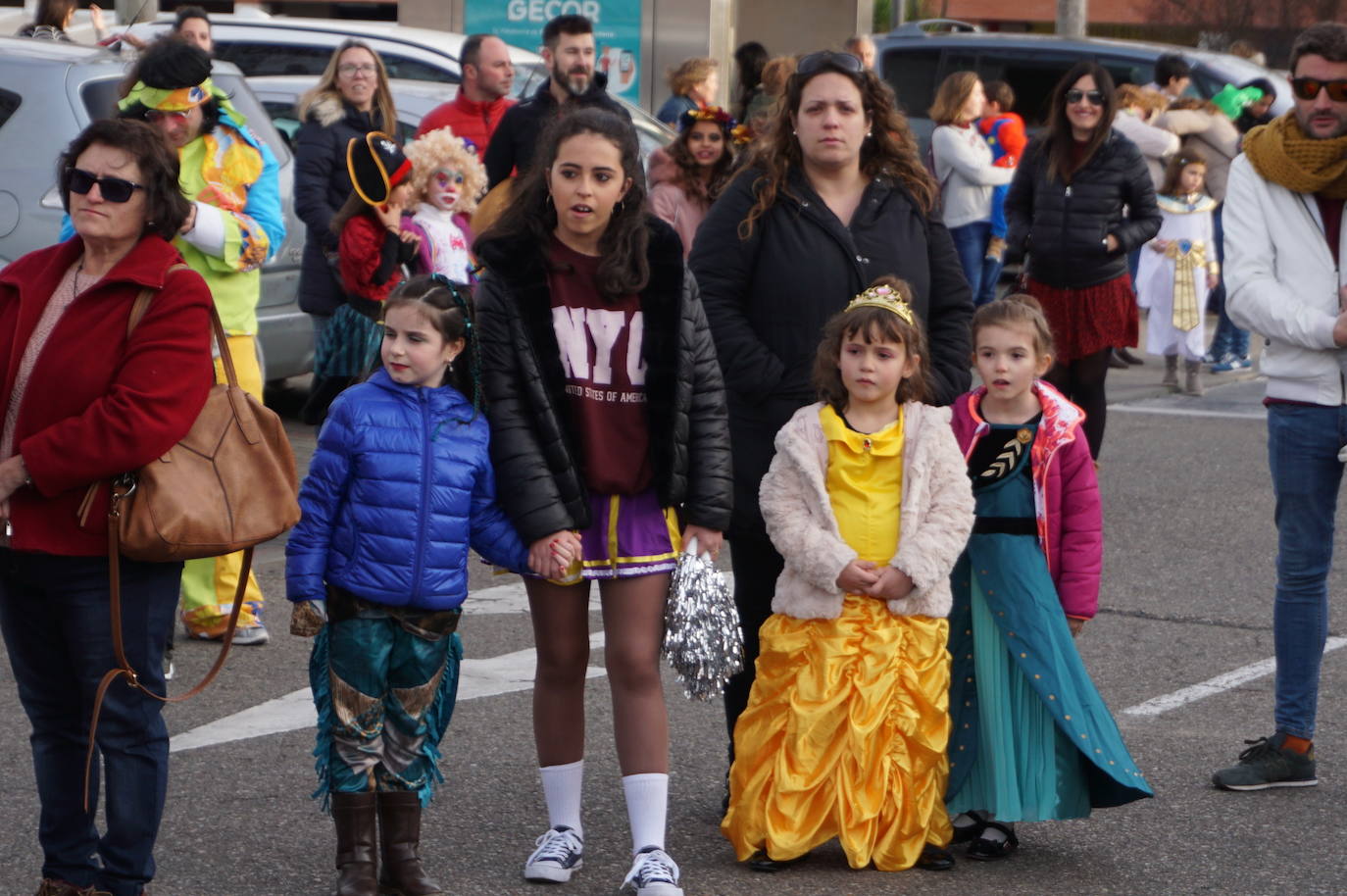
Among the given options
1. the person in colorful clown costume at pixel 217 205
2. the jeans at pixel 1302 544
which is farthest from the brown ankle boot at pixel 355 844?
the jeans at pixel 1302 544

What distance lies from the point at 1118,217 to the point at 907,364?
5160mm

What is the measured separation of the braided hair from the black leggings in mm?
5307

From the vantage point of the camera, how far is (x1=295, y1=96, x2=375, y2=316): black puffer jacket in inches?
327

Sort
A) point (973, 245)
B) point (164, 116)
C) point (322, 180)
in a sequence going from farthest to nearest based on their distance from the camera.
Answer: point (973, 245), point (322, 180), point (164, 116)

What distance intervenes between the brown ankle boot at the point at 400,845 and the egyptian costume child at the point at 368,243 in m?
3.39

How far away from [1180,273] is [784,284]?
913 centimetres

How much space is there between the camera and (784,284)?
16.0ft

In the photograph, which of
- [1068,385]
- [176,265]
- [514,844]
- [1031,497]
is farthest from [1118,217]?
[176,265]

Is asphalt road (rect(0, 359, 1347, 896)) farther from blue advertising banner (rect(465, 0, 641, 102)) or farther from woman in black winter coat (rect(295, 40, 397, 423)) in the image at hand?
blue advertising banner (rect(465, 0, 641, 102))

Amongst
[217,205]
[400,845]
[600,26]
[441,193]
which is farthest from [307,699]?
[600,26]

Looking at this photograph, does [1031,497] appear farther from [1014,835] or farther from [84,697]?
[84,697]

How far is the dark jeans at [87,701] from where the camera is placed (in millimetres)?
3977

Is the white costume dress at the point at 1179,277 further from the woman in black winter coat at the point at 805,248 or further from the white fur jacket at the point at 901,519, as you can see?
the white fur jacket at the point at 901,519

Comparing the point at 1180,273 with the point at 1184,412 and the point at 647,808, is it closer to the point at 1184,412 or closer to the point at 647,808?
the point at 1184,412
